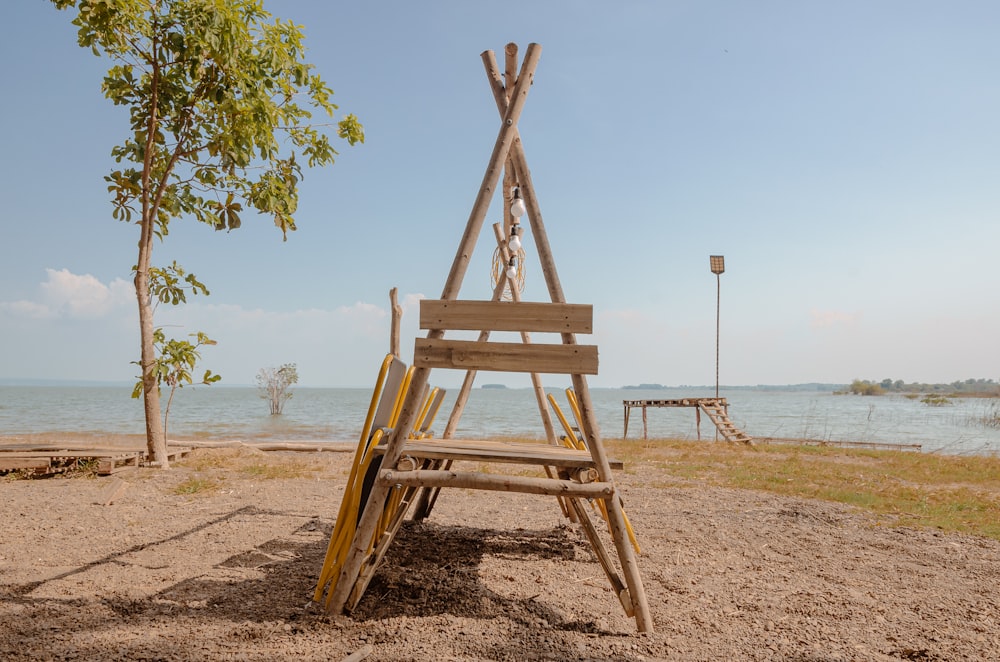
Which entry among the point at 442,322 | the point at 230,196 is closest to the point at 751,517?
the point at 442,322

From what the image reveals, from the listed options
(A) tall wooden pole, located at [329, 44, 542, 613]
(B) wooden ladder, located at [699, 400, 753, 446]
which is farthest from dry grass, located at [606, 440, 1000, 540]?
(A) tall wooden pole, located at [329, 44, 542, 613]

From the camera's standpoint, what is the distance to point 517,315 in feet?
9.76

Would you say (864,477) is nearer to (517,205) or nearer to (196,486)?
(517,205)

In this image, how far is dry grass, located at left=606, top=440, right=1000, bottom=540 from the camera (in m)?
6.28

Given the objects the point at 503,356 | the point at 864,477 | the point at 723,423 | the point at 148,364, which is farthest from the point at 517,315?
the point at 723,423

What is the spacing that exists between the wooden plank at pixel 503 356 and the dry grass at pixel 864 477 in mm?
4621

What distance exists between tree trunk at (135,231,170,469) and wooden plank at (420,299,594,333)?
655cm

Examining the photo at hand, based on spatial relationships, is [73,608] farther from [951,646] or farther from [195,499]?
[951,646]

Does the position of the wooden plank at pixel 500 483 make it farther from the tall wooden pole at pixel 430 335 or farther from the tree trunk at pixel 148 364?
the tree trunk at pixel 148 364

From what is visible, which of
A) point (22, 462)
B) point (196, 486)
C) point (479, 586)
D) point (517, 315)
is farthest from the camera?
point (22, 462)

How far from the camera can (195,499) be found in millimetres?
5891

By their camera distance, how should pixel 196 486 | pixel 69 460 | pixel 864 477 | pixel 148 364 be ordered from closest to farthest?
pixel 196 486, pixel 69 460, pixel 148 364, pixel 864 477

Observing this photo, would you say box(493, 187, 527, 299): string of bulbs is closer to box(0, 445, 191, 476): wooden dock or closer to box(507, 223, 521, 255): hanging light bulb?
box(507, 223, 521, 255): hanging light bulb

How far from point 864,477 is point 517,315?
8.36 meters
